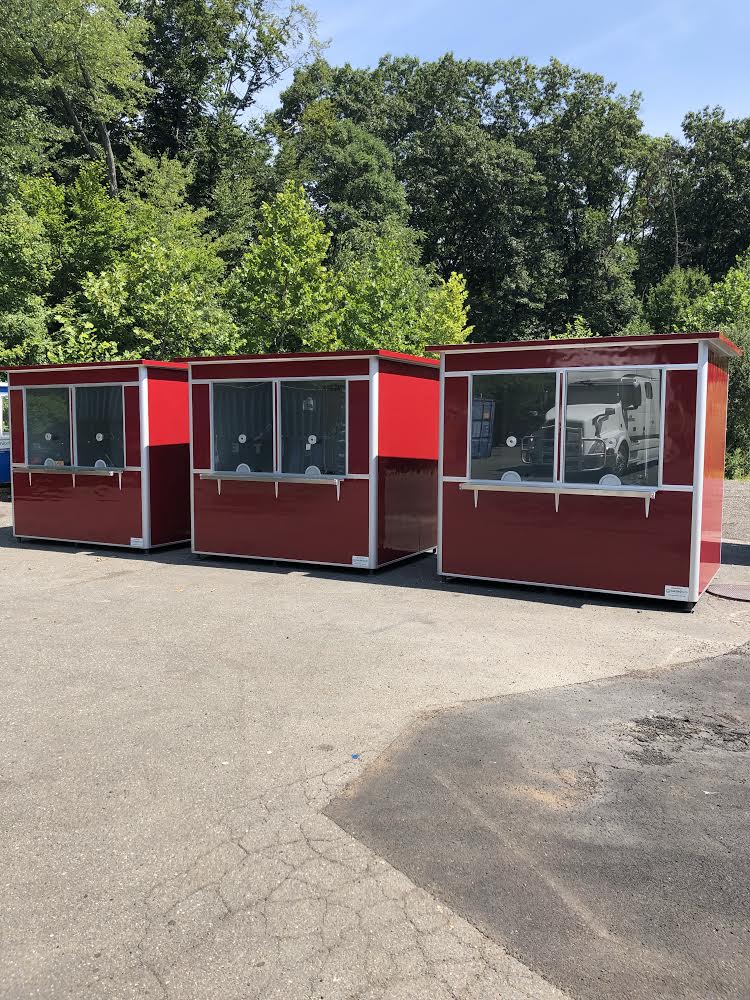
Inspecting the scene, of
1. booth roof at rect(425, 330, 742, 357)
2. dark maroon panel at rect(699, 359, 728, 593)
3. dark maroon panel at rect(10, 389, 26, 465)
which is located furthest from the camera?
dark maroon panel at rect(10, 389, 26, 465)

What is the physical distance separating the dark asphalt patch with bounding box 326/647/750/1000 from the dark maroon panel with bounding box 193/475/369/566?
5122 mm

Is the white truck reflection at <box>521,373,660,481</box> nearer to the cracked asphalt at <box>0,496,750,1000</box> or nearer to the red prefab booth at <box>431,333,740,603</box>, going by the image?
the red prefab booth at <box>431,333,740,603</box>

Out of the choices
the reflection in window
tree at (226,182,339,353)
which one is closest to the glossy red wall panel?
the reflection in window

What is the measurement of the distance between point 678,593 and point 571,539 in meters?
1.24

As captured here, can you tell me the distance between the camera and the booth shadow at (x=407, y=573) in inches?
371

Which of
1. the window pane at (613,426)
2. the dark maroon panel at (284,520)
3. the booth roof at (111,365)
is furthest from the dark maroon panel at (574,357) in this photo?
the booth roof at (111,365)

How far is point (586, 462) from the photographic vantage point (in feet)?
30.4

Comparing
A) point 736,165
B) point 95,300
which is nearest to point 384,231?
point 95,300

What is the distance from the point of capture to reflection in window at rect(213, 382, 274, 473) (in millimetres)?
11422

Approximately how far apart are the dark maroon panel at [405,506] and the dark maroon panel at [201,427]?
8.62 ft

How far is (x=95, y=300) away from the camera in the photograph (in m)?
21.8

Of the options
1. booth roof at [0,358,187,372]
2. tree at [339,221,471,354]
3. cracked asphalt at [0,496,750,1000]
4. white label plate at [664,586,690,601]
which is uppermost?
tree at [339,221,471,354]

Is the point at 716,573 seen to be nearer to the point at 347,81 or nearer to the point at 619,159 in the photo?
the point at 619,159

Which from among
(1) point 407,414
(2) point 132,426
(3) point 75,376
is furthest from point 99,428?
(1) point 407,414
